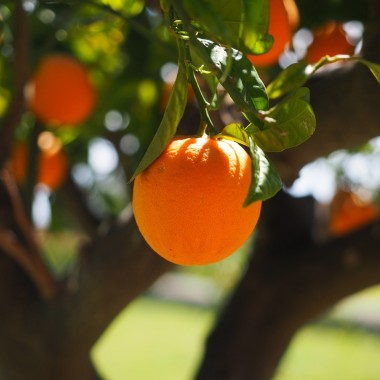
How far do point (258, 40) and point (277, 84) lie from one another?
0.28ft

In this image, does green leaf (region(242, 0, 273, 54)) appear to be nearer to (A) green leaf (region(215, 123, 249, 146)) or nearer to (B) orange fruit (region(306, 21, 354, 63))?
(A) green leaf (region(215, 123, 249, 146))

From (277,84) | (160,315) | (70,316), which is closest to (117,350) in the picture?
(160,315)

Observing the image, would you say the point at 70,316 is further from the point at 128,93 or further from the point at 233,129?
the point at 233,129

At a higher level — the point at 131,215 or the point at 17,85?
the point at 17,85

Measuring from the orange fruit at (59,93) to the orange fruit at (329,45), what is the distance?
1.53 feet

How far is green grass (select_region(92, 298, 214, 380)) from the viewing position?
5469 millimetres

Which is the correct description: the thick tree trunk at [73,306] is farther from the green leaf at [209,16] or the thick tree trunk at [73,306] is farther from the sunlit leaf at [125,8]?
the green leaf at [209,16]

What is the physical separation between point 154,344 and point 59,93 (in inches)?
227

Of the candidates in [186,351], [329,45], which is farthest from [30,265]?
[186,351]

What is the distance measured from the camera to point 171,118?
0.54 metres

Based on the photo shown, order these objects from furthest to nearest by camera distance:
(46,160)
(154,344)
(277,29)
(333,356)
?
(154,344) → (333,356) → (46,160) → (277,29)

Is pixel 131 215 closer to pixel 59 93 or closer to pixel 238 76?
pixel 59 93

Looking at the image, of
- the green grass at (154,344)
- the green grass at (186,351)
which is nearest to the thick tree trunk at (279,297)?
the green grass at (154,344)

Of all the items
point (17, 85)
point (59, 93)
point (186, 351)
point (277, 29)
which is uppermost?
point (277, 29)
